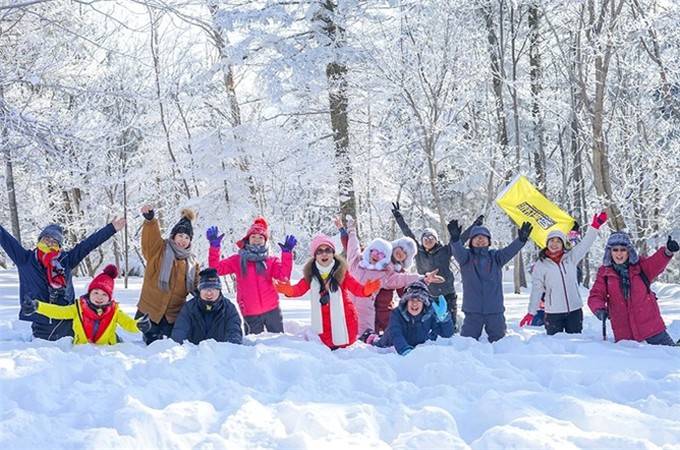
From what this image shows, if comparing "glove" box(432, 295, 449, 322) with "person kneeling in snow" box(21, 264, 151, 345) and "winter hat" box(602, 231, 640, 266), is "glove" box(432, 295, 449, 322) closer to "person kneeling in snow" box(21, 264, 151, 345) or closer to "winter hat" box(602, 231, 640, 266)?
"winter hat" box(602, 231, 640, 266)

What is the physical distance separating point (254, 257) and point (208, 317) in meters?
1.17

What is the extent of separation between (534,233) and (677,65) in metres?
6.06

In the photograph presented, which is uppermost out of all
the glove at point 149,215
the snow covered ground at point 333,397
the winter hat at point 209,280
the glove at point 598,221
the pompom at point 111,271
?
the glove at point 149,215

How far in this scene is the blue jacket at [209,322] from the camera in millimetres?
6383

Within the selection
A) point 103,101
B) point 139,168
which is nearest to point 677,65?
point 103,101

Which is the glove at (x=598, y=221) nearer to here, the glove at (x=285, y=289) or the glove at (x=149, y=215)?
the glove at (x=285, y=289)

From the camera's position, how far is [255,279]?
24.5 ft

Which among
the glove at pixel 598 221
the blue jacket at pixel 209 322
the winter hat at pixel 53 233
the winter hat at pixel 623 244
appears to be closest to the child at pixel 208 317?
the blue jacket at pixel 209 322

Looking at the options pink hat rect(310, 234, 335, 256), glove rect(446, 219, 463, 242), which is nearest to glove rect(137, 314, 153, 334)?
pink hat rect(310, 234, 335, 256)

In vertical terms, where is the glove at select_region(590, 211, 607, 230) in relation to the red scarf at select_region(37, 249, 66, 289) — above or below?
above

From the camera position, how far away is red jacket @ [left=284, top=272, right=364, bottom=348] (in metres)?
6.85

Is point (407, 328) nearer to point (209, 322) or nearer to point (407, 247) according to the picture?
point (407, 247)

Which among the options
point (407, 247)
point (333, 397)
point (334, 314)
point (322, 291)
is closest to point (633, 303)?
point (407, 247)

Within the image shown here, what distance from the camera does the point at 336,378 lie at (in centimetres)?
505
